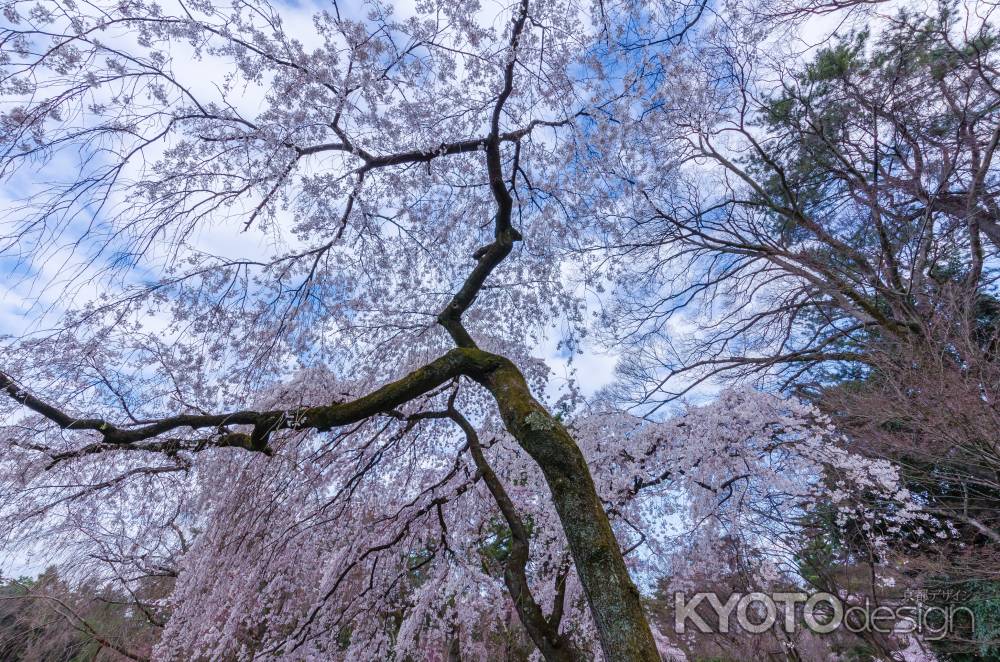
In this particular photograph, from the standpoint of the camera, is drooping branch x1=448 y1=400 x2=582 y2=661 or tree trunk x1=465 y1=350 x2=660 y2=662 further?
drooping branch x1=448 y1=400 x2=582 y2=661

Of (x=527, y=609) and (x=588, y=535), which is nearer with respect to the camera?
(x=588, y=535)

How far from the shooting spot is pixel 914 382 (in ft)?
14.4

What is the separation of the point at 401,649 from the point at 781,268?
7.68 metres

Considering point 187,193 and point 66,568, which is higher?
point 187,193

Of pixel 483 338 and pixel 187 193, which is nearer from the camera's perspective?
pixel 187 193

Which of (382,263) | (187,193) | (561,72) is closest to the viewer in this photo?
(187,193)

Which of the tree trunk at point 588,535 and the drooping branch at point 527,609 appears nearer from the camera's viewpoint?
the tree trunk at point 588,535

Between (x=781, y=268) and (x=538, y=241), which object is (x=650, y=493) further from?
(x=781, y=268)

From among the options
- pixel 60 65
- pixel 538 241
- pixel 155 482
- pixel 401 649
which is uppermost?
pixel 538 241

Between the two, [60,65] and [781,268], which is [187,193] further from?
[781,268]

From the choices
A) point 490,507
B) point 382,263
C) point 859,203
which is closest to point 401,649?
point 490,507

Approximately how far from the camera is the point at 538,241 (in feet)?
19.2

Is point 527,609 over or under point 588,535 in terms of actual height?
under

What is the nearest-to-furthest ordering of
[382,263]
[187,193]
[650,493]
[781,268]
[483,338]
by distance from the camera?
[187,193]
[382,263]
[650,493]
[483,338]
[781,268]
